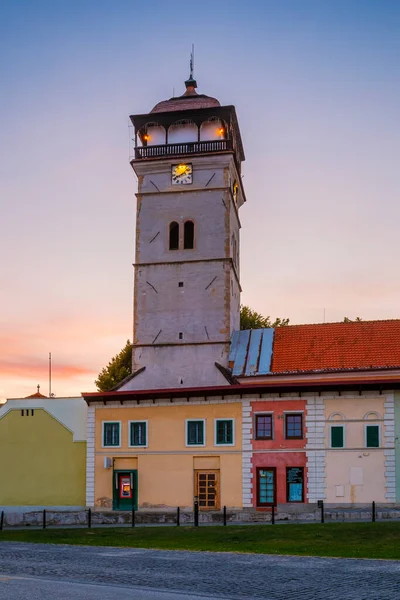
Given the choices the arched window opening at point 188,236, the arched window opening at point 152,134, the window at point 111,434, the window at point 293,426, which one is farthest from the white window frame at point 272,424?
the arched window opening at point 152,134

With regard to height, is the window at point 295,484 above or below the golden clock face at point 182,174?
below

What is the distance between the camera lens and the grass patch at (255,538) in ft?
68.6

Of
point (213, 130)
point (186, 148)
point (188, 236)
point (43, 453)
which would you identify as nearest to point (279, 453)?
point (43, 453)

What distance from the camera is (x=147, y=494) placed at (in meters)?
40.5

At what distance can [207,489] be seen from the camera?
1569 inches

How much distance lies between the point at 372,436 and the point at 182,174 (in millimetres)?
22018

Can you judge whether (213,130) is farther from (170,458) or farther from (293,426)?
(170,458)

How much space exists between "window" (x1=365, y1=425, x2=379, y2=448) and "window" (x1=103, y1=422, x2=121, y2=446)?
12.5m

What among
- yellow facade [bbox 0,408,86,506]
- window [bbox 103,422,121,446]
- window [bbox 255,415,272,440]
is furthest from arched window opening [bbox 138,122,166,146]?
window [bbox 255,415,272,440]

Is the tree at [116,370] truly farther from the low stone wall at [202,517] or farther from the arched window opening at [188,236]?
the low stone wall at [202,517]

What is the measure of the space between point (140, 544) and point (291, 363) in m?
23.3

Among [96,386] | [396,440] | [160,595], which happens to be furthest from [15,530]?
Answer: [96,386]

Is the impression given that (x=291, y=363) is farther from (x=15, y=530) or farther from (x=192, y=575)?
(x=192, y=575)

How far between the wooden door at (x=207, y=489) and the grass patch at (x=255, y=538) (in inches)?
390
